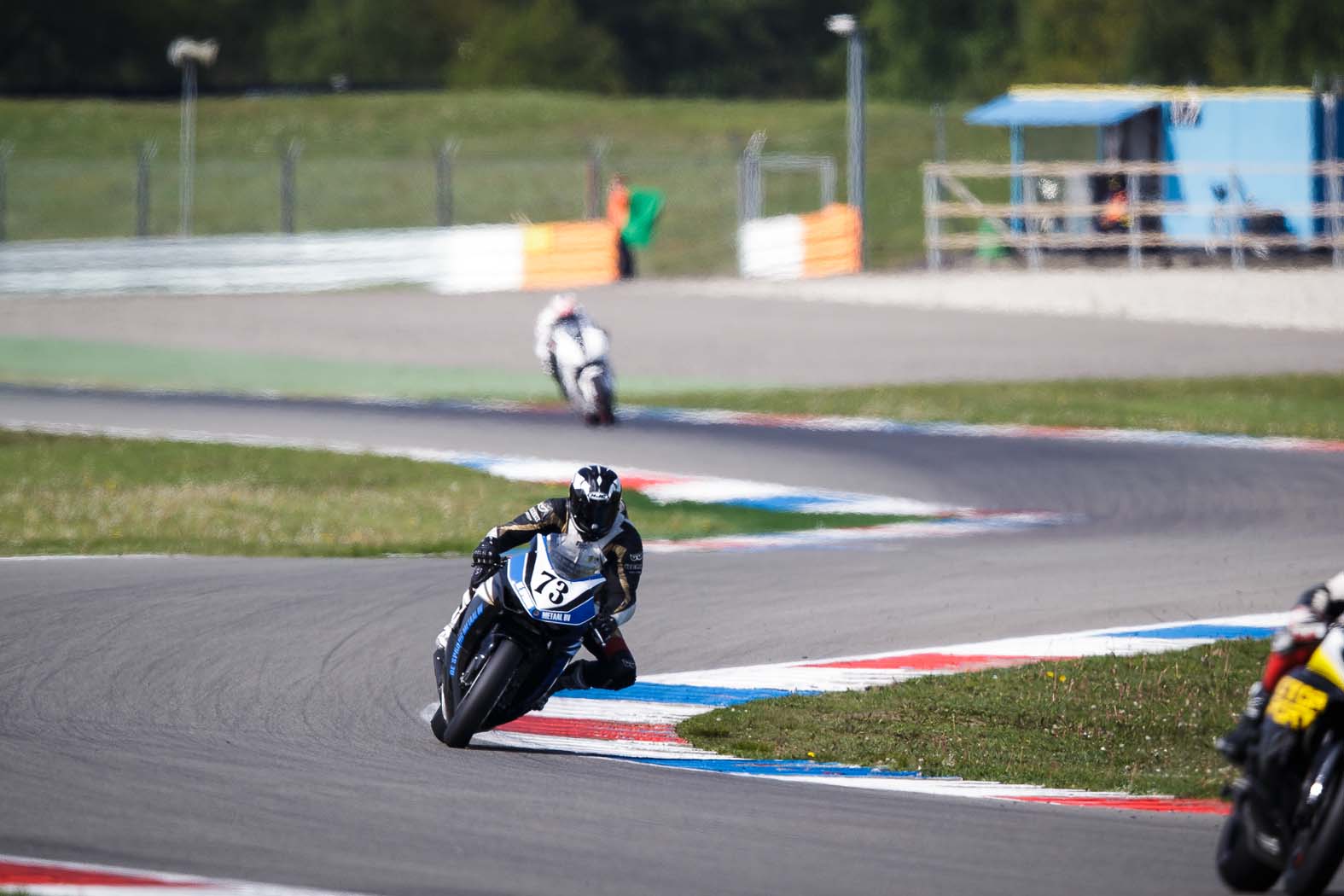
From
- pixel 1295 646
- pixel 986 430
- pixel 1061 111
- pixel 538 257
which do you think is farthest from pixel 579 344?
pixel 1061 111

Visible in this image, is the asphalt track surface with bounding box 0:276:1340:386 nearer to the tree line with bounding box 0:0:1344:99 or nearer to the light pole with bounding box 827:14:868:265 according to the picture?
the light pole with bounding box 827:14:868:265

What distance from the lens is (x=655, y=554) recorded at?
14.4 metres

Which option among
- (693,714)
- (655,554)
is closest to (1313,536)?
(655,554)

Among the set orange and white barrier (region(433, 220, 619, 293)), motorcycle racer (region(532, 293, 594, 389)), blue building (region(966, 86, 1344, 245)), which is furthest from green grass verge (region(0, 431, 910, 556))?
blue building (region(966, 86, 1344, 245))

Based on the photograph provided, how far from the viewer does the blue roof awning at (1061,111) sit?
122ft

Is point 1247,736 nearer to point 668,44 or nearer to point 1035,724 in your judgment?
point 1035,724

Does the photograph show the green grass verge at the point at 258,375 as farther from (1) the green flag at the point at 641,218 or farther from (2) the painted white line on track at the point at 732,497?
(1) the green flag at the point at 641,218

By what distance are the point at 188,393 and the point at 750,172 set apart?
1538 centimetres

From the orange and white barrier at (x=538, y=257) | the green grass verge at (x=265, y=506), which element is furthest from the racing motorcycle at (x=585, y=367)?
the orange and white barrier at (x=538, y=257)

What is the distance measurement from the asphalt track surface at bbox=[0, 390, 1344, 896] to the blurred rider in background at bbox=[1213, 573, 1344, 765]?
18.6 inches

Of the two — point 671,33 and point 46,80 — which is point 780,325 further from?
point 671,33

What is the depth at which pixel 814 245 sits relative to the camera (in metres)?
36.7

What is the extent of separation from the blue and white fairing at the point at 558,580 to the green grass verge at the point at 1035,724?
0.83 meters

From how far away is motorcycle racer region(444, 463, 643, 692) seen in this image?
347 inches
